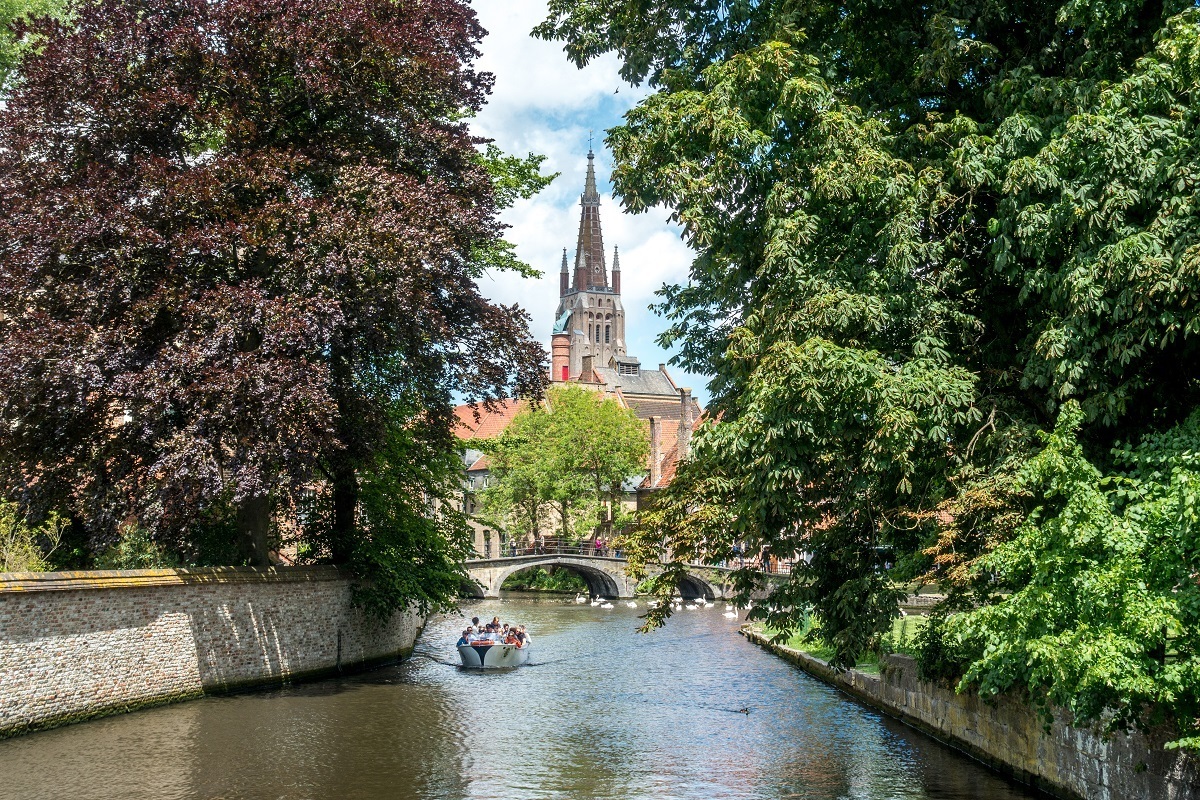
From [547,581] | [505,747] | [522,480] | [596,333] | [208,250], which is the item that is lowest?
[505,747]

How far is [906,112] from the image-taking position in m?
16.3

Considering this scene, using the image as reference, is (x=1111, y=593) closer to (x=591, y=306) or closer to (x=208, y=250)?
(x=208, y=250)

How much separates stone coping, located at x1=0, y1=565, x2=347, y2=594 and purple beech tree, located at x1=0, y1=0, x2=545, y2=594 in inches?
36.4

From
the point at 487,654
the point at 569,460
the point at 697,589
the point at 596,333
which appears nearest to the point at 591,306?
the point at 596,333

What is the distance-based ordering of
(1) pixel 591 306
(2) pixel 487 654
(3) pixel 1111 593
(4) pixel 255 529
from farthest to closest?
1. (1) pixel 591 306
2. (2) pixel 487 654
3. (4) pixel 255 529
4. (3) pixel 1111 593

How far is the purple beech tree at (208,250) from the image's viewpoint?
19656 mm

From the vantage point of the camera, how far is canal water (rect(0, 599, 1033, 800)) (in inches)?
573

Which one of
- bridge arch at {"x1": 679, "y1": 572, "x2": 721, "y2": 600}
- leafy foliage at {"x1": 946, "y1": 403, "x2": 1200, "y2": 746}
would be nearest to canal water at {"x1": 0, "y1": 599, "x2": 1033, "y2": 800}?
leafy foliage at {"x1": 946, "y1": 403, "x2": 1200, "y2": 746}

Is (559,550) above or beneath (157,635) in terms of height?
above

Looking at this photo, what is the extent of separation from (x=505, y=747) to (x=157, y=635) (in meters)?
6.91

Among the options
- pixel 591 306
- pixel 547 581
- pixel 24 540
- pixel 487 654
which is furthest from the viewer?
pixel 591 306

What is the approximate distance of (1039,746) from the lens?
46.3 ft

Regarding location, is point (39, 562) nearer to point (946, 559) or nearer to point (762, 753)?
point (762, 753)

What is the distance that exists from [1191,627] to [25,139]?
20.3 m
